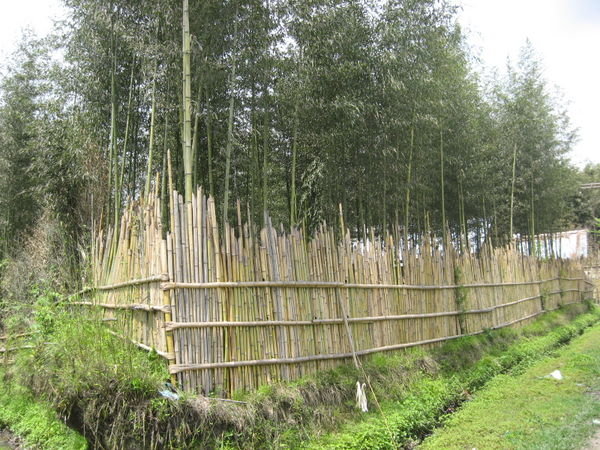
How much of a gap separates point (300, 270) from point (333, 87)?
3062 mm

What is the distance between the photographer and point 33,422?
5.97 meters

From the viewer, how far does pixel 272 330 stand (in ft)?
14.6

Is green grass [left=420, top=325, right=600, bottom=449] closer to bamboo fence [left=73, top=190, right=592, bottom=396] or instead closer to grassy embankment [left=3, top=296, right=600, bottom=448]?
grassy embankment [left=3, top=296, right=600, bottom=448]

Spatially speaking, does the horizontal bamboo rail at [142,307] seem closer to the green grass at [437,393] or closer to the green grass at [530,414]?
the green grass at [437,393]

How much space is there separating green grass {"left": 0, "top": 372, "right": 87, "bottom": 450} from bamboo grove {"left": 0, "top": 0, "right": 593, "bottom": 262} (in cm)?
235

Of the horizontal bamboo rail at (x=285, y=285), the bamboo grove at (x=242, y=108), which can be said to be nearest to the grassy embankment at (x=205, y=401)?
the horizontal bamboo rail at (x=285, y=285)

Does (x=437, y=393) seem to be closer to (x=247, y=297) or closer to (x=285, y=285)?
(x=285, y=285)

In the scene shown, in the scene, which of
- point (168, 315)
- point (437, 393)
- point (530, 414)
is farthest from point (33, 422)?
point (530, 414)

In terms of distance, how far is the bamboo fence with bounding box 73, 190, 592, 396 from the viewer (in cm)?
406

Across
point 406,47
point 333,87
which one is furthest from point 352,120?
point 406,47

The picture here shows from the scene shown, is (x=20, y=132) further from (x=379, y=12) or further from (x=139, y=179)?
(x=379, y=12)

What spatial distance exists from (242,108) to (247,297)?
3597 millimetres

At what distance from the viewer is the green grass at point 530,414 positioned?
440cm

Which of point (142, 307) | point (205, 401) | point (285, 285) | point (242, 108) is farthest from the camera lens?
point (242, 108)
